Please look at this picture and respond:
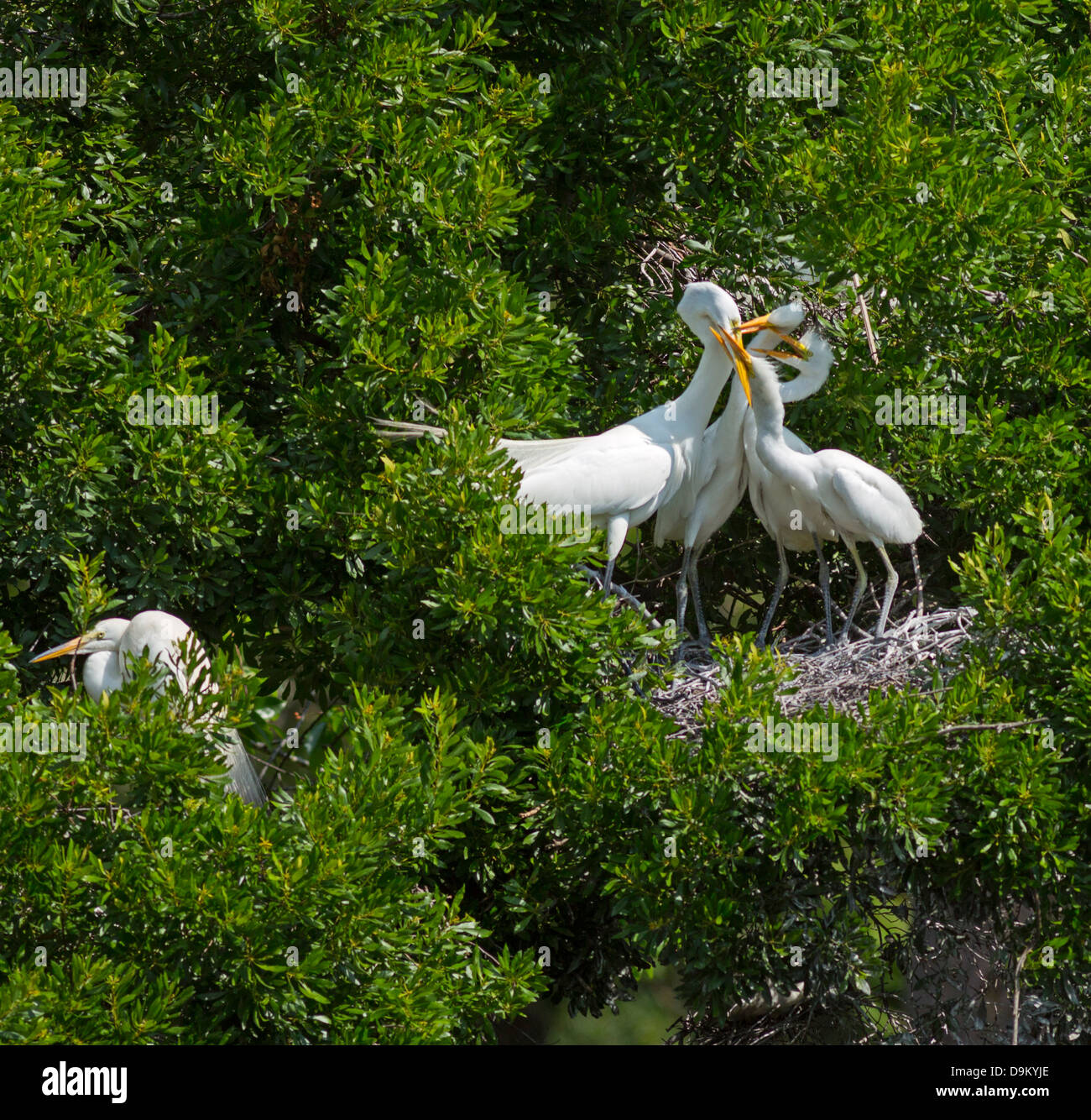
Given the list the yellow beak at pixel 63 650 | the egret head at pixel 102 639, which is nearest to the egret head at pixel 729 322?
the egret head at pixel 102 639

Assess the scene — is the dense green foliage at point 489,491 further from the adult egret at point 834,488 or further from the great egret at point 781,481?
the adult egret at point 834,488

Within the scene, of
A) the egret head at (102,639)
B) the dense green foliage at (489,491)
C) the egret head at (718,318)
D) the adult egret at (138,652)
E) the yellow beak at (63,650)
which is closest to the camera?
the dense green foliage at (489,491)

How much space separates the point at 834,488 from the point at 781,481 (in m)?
0.28

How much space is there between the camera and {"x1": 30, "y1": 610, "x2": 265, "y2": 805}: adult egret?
18.8 feet

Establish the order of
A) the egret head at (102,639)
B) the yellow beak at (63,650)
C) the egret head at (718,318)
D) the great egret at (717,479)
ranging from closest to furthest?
the yellow beak at (63,650)
the egret head at (102,639)
the egret head at (718,318)
the great egret at (717,479)

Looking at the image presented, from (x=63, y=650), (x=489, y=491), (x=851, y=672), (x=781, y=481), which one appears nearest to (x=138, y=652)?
(x=63, y=650)

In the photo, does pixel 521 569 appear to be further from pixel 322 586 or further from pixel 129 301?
pixel 129 301

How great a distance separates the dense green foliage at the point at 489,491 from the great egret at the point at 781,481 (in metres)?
0.19

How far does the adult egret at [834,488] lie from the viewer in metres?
5.98

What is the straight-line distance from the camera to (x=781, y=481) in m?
6.23

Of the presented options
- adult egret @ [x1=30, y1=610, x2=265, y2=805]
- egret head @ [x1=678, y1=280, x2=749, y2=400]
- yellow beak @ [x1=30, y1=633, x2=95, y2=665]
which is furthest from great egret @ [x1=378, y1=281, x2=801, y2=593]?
yellow beak @ [x1=30, y1=633, x2=95, y2=665]

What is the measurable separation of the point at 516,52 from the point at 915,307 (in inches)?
92.5

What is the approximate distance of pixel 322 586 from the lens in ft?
21.5

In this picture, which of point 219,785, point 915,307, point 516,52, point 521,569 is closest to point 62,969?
point 219,785
